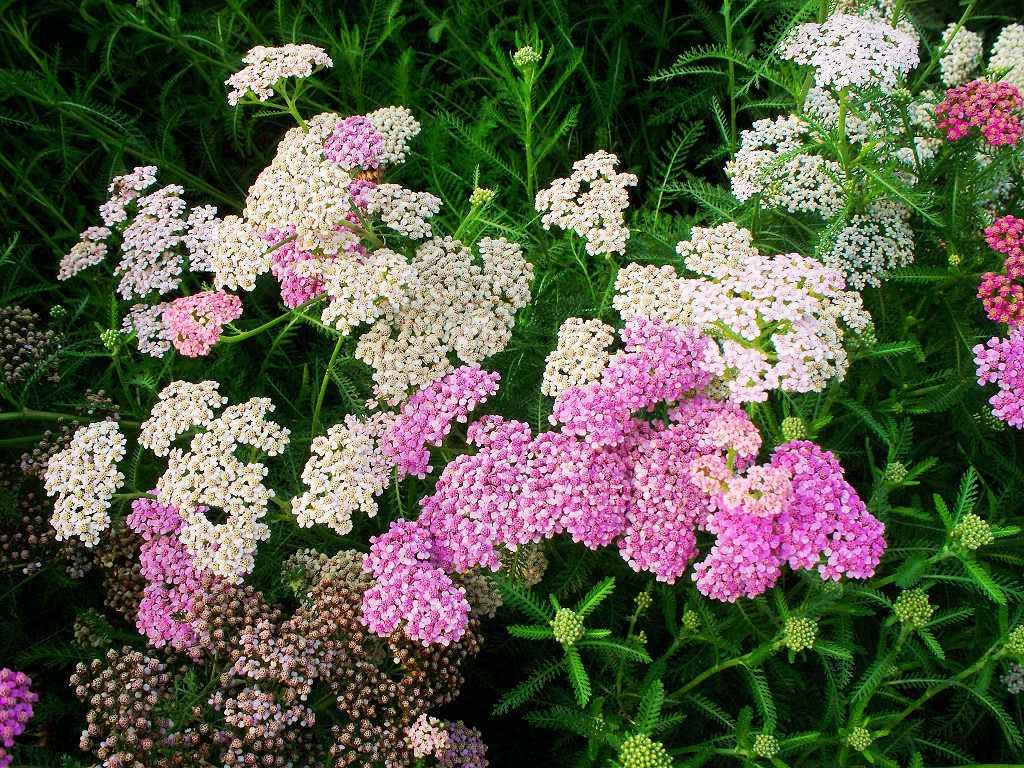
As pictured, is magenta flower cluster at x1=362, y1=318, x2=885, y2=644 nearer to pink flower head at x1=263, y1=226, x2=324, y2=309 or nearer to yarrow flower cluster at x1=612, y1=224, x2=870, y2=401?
yarrow flower cluster at x1=612, y1=224, x2=870, y2=401

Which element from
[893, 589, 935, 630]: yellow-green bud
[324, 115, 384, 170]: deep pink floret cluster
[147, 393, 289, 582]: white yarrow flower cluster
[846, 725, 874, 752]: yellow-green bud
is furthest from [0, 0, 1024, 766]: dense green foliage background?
[324, 115, 384, 170]: deep pink floret cluster

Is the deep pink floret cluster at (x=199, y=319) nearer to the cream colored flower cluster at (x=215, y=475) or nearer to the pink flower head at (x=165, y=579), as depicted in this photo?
the cream colored flower cluster at (x=215, y=475)

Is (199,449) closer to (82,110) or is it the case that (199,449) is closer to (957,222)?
(82,110)

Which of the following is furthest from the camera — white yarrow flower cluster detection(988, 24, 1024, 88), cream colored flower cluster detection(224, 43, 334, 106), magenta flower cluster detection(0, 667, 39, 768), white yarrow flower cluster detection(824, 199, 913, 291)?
white yarrow flower cluster detection(988, 24, 1024, 88)

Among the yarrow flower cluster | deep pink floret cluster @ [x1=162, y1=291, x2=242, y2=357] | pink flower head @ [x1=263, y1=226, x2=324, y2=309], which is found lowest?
deep pink floret cluster @ [x1=162, y1=291, x2=242, y2=357]

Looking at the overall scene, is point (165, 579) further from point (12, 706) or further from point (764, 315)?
point (764, 315)

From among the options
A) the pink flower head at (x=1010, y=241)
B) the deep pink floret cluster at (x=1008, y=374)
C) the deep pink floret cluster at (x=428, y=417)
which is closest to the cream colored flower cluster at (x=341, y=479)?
the deep pink floret cluster at (x=428, y=417)

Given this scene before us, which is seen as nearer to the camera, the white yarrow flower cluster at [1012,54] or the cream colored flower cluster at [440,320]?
the cream colored flower cluster at [440,320]
